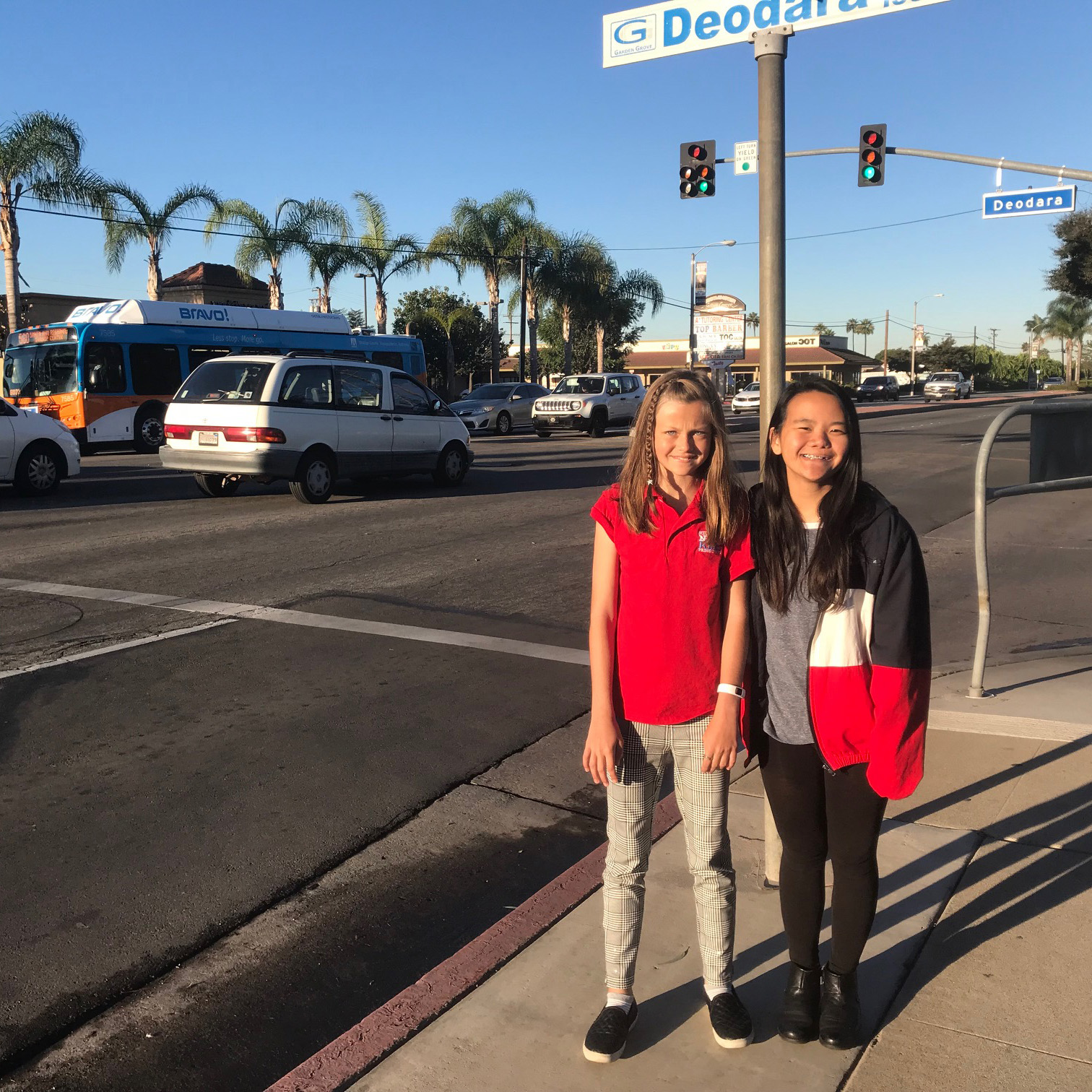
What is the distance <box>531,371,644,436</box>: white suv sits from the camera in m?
29.8

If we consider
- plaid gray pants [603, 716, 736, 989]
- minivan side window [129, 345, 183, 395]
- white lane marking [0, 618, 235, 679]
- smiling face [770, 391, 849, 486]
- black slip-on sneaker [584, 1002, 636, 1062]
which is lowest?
black slip-on sneaker [584, 1002, 636, 1062]

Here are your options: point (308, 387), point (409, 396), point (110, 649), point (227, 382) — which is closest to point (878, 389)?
point (409, 396)

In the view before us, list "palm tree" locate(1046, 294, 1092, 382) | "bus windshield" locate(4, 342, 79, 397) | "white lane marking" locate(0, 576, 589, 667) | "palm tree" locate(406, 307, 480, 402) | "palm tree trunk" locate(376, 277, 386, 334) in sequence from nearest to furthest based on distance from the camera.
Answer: "white lane marking" locate(0, 576, 589, 667)
"bus windshield" locate(4, 342, 79, 397)
"palm tree trunk" locate(376, 277, 386, 334)
"palm tree" locate(406, 307, 480, 402)
"palm tree" locate(1046, 294, 1092, 382)

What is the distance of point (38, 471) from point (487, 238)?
1269 inches

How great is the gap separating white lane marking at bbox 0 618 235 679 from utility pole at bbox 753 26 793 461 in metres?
4.59

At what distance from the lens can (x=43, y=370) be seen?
23016 millimetres

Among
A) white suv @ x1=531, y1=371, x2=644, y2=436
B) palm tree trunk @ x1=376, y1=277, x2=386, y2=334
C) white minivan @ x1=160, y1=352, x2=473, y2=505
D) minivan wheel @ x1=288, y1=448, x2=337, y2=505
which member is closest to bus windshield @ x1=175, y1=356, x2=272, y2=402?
white minivan @ x1=160, y1=352, x2=473, y2=505

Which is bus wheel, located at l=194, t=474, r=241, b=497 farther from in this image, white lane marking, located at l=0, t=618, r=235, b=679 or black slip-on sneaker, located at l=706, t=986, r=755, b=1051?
black slip-on sneaker, located at l=706, t=986, r=755, b=1051

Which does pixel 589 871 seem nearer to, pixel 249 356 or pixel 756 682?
pixel 756 682

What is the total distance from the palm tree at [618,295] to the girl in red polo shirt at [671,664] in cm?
4493

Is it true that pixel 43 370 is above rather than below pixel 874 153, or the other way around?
below

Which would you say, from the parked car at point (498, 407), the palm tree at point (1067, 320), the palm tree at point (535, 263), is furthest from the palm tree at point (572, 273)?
the palm tree at point (1067, 320)

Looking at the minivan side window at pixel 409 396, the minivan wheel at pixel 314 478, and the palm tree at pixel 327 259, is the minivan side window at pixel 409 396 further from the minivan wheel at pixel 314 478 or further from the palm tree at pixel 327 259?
the palm tree at pixel 327 259

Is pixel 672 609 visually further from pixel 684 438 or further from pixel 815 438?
pixel 815 438
